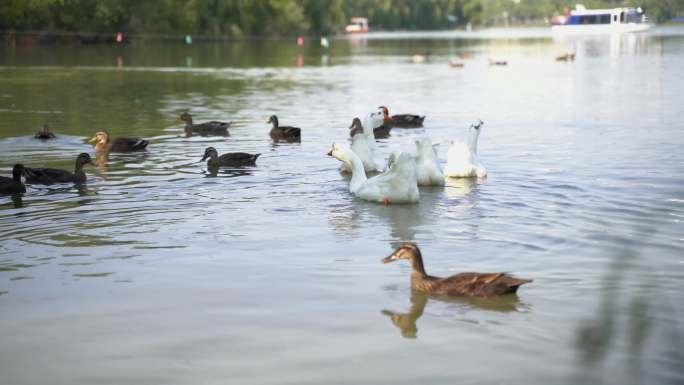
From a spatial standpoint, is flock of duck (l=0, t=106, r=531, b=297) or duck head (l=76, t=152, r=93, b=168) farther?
duck head (l=76, t=152, r=93, b=168)

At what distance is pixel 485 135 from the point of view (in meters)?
23.7

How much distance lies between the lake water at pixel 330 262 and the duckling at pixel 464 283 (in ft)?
0.34

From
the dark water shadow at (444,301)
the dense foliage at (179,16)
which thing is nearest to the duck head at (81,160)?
the dark water shadow at (444,301)

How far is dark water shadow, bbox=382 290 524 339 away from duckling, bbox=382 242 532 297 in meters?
0.05

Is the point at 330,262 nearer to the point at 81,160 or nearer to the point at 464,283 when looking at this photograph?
the point at 464,283

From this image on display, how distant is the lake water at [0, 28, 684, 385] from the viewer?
7.17 meters

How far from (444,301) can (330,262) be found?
2006 mm

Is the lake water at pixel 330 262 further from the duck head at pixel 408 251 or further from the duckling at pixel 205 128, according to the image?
the duckling at pixel 205 128

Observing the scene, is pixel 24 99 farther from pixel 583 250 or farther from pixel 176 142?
pixel 583 250

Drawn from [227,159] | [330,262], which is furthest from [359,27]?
[330,262]

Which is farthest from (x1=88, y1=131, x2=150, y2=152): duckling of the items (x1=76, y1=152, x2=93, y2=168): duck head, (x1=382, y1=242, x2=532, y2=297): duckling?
(x1=382, y1=242, x2=532, y2=297): duckling

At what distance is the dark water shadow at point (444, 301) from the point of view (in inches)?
333

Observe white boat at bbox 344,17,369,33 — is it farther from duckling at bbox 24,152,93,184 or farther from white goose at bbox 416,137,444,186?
white goose at bbox 416,137,444,186

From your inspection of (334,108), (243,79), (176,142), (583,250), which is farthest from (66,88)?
(583,250)
